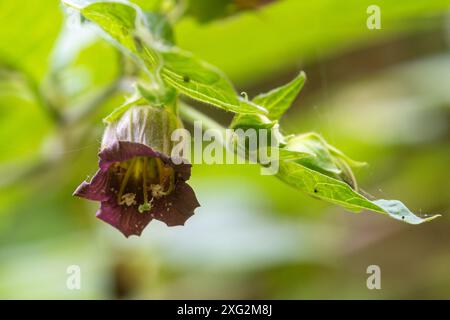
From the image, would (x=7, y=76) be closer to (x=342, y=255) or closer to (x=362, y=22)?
(x=362, y=22)

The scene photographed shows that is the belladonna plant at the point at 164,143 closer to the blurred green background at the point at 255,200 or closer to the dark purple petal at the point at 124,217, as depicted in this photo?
the dark purple petal at the point at 124,217

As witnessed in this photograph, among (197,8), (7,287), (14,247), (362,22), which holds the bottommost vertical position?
(7,287)

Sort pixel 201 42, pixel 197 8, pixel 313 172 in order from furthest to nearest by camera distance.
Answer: pixel 201 42 → pixel 197 8 → pixel 313 172

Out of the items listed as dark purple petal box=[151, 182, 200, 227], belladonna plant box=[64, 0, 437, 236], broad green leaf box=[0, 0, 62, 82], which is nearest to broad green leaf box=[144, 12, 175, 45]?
belladonna plant box=[64, 0, 437, 236]

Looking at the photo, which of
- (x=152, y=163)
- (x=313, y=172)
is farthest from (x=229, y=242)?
(x=313, y=172)

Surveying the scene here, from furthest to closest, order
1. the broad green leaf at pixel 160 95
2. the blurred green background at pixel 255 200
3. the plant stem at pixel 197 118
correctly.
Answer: the blurred green background at pixel 255 200, the plant stem at pixel 197 118, the broad green leaf at pixel 160 95

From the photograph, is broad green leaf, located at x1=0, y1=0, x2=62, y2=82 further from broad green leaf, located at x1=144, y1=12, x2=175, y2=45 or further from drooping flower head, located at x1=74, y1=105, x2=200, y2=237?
drooping flower head, located at x1=74, y1=105, x2=200, y2=237

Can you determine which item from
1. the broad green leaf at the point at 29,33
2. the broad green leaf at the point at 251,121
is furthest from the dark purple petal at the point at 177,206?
the broad green leaf at the point at 29,33

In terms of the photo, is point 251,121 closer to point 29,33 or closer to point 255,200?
point 29,33
